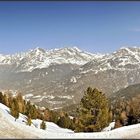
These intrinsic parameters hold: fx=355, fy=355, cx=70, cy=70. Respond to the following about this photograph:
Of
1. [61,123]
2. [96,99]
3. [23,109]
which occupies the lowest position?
[61,123]

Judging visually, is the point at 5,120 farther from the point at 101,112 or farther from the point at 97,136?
the point at 101,112

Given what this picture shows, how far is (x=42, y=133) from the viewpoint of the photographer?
60125 millimetres

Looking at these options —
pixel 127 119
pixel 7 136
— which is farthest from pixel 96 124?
pixel 7 136

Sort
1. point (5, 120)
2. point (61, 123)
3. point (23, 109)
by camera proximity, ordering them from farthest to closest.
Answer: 1. point (61, 123)
2. point (23, 109)
3. point (5, 120)

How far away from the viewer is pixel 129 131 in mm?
60000

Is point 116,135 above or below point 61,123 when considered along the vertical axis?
above

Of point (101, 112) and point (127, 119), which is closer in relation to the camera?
point (101, 112)

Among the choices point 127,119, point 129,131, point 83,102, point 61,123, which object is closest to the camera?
point 129,131

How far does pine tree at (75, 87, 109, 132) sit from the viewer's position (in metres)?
86.4

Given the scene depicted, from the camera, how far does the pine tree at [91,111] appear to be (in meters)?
86.4

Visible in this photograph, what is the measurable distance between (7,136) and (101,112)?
36713 mm

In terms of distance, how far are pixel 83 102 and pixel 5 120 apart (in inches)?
1039

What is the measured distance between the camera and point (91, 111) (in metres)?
87.2

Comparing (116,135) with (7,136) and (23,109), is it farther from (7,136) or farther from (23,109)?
(23,109)
